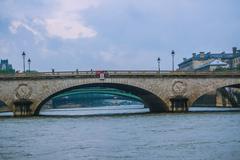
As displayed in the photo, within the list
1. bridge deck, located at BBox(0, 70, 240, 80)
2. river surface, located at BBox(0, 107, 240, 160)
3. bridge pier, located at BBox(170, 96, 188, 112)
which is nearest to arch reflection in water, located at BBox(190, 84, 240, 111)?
bridge deck, located at BBox(0, 70, 240, 80)

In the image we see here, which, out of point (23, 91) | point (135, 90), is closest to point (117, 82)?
point (135, 90)

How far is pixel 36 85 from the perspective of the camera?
78.0 m

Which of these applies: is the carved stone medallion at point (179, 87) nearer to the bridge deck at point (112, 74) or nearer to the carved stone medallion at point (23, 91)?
the bridge deck at point (112, 74)

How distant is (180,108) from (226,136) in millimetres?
42498

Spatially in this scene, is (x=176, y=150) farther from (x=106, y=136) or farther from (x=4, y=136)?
(x=4, y=136)

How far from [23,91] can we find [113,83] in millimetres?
13103

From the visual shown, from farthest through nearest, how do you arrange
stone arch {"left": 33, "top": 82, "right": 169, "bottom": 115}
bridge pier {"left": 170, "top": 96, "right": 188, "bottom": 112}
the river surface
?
bridge pier {"left": 170, "top": 96, "right": 188, "bottom": 112} < stone arch {"left": 33, "top": 82, "right": 169, "bottom": 115} < the river surface

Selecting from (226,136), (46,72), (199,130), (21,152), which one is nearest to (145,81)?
(46,72)

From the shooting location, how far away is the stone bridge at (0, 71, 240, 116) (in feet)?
254

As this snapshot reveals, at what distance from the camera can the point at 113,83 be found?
7956cm

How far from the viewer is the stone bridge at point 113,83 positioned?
254ft

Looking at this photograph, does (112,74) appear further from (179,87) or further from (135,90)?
(179,87)

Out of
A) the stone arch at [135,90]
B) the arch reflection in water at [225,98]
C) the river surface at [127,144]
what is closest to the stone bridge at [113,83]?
the stone arch at [135,90]

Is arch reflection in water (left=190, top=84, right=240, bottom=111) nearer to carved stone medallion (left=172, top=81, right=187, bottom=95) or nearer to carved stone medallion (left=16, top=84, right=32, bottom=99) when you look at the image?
carved stone medallion (left=172, top=81, right=187, bottom=95)
